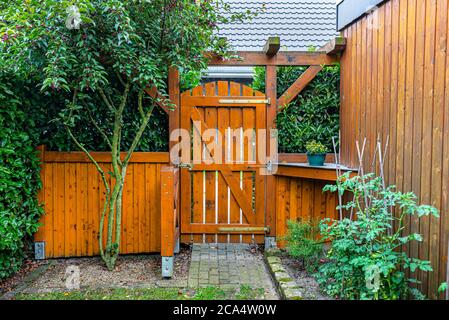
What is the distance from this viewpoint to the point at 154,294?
315 centimetres

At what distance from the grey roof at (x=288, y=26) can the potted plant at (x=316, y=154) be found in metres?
2.67

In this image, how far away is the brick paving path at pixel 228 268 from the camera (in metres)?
3.38

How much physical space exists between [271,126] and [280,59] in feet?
2.53

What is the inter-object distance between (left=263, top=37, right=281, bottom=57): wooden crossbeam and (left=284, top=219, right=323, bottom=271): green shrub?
6.20 ft

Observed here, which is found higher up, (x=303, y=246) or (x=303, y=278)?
(x=303, y=246)

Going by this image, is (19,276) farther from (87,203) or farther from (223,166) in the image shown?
(223,166)

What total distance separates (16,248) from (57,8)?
7.10 feet

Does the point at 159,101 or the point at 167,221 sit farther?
the point at 159,101

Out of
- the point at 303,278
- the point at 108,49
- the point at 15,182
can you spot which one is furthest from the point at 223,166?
the point at 15,182

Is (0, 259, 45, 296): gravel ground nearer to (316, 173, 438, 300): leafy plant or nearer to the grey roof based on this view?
(316, 173, 438, 300): leafy plant

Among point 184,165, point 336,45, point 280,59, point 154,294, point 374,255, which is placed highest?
point 336,45

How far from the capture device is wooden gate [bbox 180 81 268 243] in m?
4.25

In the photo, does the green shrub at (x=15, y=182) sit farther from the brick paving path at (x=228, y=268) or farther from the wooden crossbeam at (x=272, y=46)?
the wooden crossbeam at (x=272, y=46)
